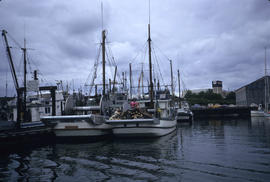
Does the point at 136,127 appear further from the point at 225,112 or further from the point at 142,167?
the point at 225,112

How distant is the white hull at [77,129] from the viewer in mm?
17297

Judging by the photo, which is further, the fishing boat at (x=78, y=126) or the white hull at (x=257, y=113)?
the white hull at (x=257, y=113)

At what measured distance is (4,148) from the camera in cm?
1503

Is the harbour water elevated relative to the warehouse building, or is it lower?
lower

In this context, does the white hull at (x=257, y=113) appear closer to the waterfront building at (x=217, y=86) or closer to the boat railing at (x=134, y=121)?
the boat railing at (x=134, y=121)

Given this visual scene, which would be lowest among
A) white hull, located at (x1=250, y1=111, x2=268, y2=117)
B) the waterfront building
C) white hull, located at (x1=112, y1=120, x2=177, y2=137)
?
white hull, located at (x1=250, y1=111, x2=268, y2=117)

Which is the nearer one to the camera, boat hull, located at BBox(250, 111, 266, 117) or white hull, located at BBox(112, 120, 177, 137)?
white hull, located at BBox(112, 120, 177, 137)

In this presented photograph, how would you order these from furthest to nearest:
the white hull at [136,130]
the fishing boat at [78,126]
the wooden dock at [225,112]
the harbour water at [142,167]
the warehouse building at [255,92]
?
the warehouse building at [255,92] < the wooden dock at [225,112] < the white hull at [136,130] < the fishing boat at [78,126] < the harbour water at [142,167]

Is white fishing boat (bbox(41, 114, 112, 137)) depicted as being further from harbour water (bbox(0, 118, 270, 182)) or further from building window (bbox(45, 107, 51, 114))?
building window (bbox(45, 107, 51, 114))

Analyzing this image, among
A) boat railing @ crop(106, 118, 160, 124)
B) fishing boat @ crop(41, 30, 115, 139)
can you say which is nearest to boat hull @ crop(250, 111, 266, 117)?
boat railing @ crop(106, 118, 160, 124)

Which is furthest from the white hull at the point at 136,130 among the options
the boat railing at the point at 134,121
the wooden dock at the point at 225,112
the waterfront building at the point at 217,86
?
the waterfront building at the point at 217,86

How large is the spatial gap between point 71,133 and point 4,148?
15.4 feet

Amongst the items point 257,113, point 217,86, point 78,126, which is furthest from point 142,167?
point 217,86

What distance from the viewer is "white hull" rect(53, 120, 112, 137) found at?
1730 centimetres
